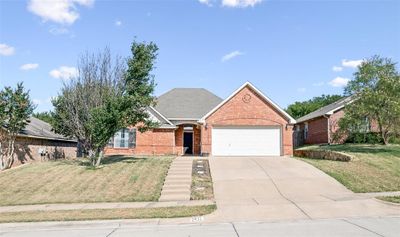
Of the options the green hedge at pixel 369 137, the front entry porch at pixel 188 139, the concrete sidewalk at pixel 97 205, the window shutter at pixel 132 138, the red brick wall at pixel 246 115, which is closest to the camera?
the concrete sidewalk at pixel 97 205

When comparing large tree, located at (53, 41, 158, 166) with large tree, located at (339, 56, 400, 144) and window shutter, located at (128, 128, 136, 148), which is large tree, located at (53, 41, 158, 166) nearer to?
window shutter, located at (128, 128, 136, 148)

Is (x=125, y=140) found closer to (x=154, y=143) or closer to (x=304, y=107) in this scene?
(x=154, y=143)

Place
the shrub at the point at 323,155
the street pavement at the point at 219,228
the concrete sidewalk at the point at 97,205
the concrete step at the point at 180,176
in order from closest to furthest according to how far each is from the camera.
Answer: the street pavement at the point at 219,228, the concrete sidewalk at the point at 97,205, the concrete step at the point at 180,176, the shrub at the point at 323,155

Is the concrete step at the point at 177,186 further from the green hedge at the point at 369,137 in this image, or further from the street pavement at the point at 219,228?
the green hedge at the point at 369,137

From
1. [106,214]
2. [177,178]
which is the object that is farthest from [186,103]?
[106,214]

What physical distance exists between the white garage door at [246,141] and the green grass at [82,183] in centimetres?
614

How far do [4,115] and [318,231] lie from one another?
19544 millimetres

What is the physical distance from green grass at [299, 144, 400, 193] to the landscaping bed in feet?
18.7

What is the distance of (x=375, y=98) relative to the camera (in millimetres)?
22000

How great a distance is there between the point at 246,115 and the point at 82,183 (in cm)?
1354

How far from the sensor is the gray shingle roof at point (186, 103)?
32.0 meters

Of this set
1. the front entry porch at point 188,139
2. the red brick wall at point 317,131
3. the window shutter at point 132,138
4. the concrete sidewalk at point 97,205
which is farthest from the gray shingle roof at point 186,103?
the concrete sidewalk at point 97,205

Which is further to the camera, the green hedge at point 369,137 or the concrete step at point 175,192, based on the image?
the green hedge at point 369,137

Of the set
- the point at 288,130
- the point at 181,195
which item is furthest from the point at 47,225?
the point at 288,130
